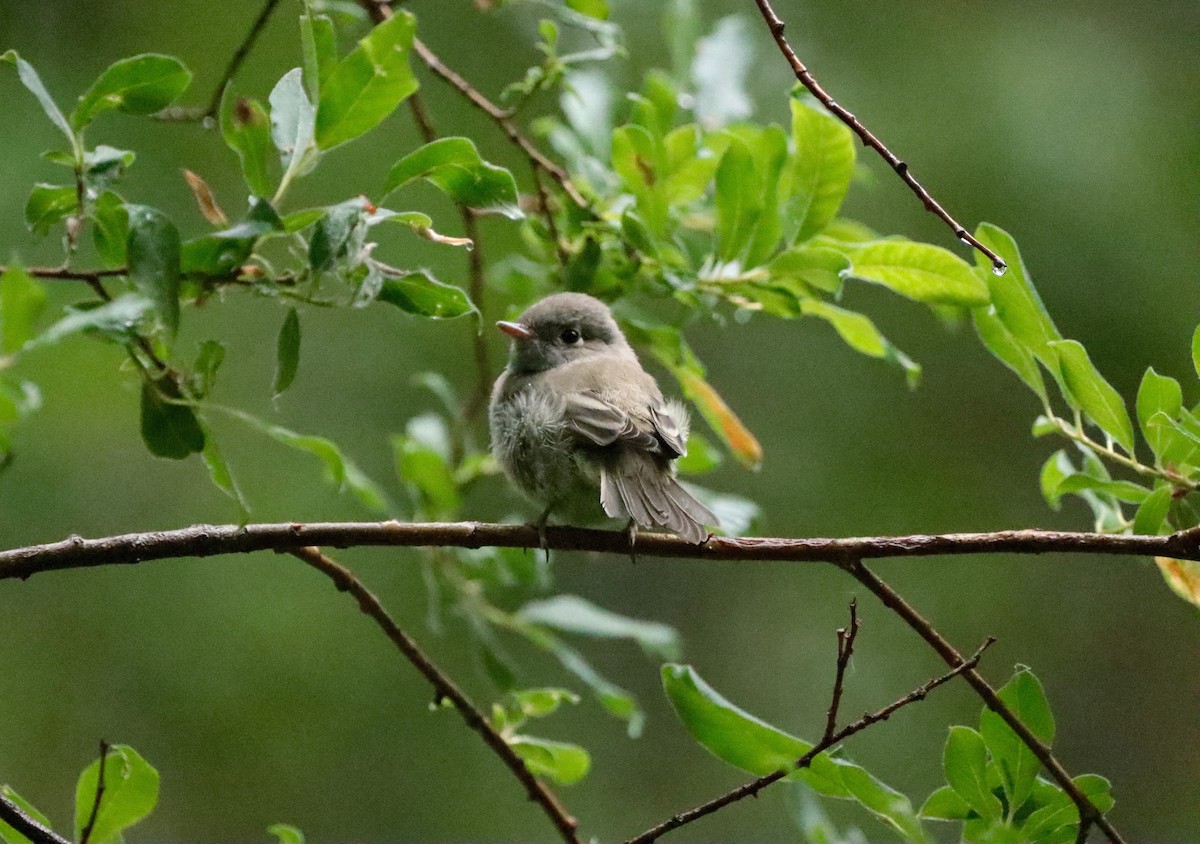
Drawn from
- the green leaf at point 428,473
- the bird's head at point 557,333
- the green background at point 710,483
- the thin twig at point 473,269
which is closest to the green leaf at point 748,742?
the thin twig at point 473,269

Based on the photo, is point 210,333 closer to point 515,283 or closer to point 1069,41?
point 515,283

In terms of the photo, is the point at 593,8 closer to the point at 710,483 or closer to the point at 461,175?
the point at 461,175

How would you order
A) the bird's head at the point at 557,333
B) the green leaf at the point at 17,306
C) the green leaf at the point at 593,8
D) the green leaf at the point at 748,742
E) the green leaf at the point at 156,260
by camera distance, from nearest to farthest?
the green leaf at the point at 17,306
the green leaf at the point at 156,260
the green leaf at the point at 748,742
the green leaf at the point at 593,8
the bird's head at the point at 557,333

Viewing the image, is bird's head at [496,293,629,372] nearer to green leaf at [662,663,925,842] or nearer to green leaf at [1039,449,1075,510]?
green leaf at [1039,449,1075,510]

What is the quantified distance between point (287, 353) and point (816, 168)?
119 centimetres

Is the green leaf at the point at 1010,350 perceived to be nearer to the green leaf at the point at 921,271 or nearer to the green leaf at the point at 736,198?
the green leaf at the point at 921,271

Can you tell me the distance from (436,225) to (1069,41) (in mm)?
3342

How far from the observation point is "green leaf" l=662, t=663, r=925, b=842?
1.85 m

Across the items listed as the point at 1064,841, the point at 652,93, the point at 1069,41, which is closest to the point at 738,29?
the point at 652,93

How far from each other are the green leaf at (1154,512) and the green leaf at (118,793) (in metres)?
1.70

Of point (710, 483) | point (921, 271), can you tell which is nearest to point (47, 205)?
point (921, 271)

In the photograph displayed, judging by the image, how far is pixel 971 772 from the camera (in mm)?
1915

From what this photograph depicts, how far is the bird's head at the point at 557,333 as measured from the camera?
11.3 ft

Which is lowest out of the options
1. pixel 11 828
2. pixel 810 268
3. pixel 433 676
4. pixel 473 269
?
pixel 11 828
